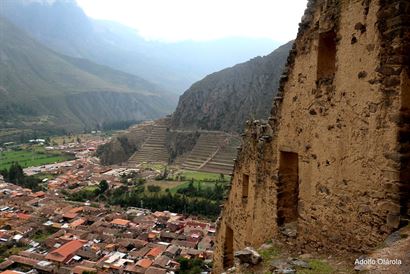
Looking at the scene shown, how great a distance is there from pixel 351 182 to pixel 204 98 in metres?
117

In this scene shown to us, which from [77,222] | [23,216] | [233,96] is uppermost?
[233,96]

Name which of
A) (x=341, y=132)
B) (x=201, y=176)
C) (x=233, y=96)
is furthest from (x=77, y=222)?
(x=233, y=96)

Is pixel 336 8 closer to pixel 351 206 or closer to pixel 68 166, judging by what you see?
pixel 351 206

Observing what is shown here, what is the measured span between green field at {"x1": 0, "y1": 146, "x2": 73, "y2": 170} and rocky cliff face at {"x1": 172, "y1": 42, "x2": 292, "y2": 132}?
32.1 metres

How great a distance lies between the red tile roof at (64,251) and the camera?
39.1m

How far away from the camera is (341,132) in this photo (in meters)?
6.25

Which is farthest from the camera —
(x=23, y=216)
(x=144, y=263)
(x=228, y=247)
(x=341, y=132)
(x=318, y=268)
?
(x=23, y=216)

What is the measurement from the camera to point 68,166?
93312mm

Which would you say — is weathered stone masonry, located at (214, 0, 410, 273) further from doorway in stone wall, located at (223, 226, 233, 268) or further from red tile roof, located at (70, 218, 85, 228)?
red tile roof, located at (70, 218, 85, 228)

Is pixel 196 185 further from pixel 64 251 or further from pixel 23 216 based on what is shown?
pixel 64 251

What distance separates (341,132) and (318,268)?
197 centimetres

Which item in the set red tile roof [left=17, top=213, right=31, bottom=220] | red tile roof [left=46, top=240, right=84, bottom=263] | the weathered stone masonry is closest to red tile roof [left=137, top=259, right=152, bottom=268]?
red tile roof [left=46, top=240, right=84, bottom=263]

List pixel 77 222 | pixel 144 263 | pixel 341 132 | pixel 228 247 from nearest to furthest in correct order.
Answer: pixel 341 132
pixel 228 247
pixel 144 263
pixel 77 222

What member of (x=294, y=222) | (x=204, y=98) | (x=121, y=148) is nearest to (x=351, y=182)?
(x=294, y=222)
